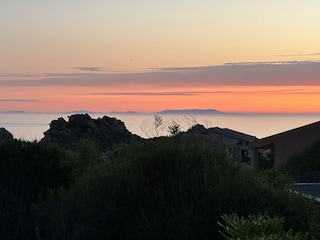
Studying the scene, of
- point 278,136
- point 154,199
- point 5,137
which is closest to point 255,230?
point 154,199

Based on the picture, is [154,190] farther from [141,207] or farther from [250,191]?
[250,191]

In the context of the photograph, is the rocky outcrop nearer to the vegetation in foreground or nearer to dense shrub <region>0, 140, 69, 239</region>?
dense shrub <region>0, 140, 69, 239</region>

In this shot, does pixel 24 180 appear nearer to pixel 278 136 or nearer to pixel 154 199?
pixel 154 199

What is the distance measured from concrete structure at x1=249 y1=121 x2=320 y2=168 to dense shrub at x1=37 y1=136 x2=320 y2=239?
2899 cm

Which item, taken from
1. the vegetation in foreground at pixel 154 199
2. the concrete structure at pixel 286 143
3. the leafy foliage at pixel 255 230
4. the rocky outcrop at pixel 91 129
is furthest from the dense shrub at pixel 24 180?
the concrete structure at pixel 286 143

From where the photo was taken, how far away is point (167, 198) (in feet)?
38.2

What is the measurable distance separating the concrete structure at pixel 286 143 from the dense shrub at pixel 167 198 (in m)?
29.0

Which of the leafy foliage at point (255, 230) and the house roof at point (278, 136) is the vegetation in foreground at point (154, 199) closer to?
the leafy foliage at point (255, 230)

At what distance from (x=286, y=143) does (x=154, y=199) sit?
3317cm

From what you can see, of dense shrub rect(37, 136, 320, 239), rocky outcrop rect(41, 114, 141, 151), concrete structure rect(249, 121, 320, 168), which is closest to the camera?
dense shrub rect(37, 136, 320, 239)

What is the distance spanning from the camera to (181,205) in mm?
11312

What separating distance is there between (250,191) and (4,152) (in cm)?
529

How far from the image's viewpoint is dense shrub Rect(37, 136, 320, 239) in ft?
35.7

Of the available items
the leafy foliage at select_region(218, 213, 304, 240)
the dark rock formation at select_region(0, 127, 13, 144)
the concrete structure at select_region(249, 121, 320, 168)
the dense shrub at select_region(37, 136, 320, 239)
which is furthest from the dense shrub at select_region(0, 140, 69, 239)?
the concrete structure at select_region(249, 121, 320, 168)
